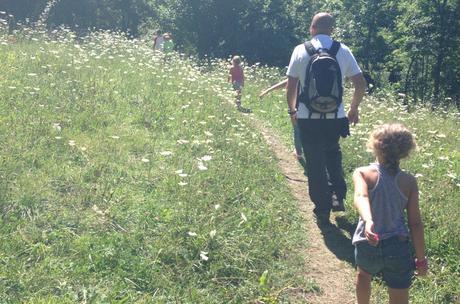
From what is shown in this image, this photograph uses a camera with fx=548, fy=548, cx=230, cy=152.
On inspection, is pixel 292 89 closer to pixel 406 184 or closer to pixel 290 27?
pixel 406 184

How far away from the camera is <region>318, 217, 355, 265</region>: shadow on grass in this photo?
16.2 feet

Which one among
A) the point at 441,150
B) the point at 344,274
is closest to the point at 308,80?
the point at 344,274

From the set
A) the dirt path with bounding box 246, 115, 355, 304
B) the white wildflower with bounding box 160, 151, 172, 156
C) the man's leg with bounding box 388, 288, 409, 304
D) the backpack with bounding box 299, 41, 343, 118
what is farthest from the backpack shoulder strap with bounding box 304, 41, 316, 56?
the man's leg with bounding box 388, 288, 409, 304

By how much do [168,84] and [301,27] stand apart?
22.8 m

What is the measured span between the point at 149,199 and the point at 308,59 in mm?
2022

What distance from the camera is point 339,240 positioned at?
5.23 metres

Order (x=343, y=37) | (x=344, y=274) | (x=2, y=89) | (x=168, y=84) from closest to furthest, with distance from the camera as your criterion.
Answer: (x=344, y=274) < (x=2, y=89) < (x=168, y=84) < (x=343, y=37)

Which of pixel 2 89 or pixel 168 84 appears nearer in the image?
pixel 2 89

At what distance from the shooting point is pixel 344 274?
4625 mm

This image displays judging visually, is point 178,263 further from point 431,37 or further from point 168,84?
point 431,37

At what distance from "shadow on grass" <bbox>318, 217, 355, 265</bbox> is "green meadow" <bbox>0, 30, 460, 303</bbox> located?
152 millimetres

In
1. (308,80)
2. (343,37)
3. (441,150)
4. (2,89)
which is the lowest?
(343,37)

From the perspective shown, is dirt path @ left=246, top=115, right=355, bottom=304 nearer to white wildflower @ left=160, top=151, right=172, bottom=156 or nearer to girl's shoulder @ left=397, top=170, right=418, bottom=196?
girl's shoulder @ left=397, top=170, right=418, bottom=196

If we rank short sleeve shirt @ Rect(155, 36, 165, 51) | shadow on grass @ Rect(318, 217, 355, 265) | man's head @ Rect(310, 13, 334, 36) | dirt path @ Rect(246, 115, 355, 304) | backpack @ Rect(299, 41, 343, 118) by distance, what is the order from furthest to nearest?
1. short sleeve shirt @ Rect(155, 36, 165, 51)
2. man's head @ Rect(310, 13, 334, 36)
3. backpack @ Rect(299, 41, 343, 118)
4. shadow on grass @ Rect(318, 217, 355, 265)
5. dirt path @ Rect(246, 115, 355, 304)
